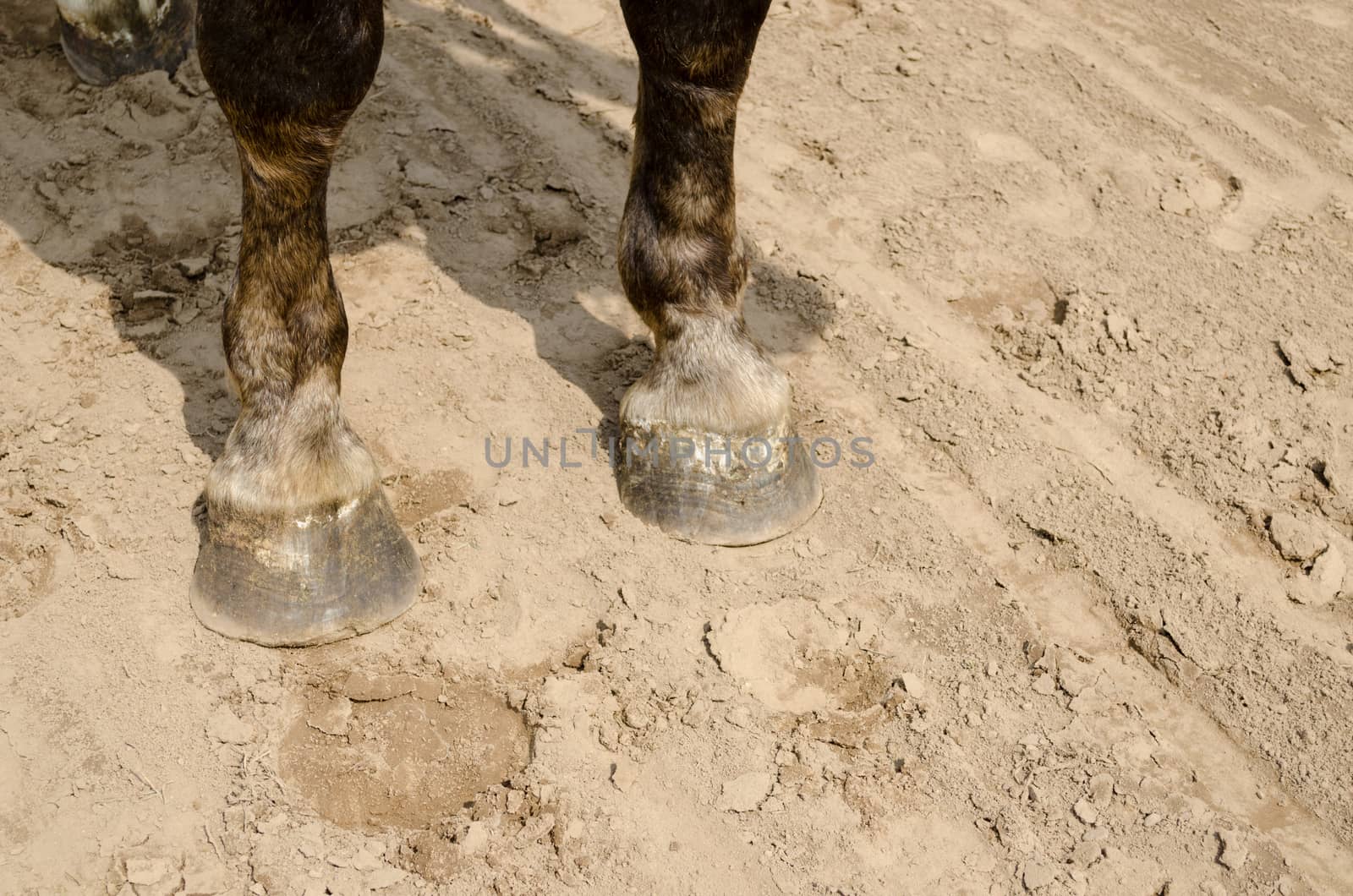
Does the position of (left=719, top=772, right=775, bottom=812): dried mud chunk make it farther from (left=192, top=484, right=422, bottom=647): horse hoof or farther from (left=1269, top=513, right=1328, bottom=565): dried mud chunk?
(left=1269, top=513, right=1328, bottom=565): dried mud chunk

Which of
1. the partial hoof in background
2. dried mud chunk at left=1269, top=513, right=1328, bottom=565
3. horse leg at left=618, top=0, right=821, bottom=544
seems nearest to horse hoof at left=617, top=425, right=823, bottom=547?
horse leg at left=618, top=0, right=821, bottom=544

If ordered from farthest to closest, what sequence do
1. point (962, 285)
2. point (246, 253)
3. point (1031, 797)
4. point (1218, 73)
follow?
point (1218, 73) → point (962, 285) → point (246, 253) → point (1031, 797)

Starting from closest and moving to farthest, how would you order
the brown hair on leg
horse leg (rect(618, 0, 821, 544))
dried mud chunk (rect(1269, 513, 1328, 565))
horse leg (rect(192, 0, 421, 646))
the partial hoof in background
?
the brown hair on leg, horse leg (rect(192, 0, 421, 646)), horse leg (rect(618, 0, 821, 544)), dried mud chunk (rect(1269, 513, 1328, 565)), the partial hoof in background

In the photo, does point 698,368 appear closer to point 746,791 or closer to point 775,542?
point 775,542

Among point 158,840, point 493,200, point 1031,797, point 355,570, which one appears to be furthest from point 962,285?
point 158,840

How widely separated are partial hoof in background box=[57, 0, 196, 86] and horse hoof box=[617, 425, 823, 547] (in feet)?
7.37

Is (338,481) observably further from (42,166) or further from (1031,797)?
(42,166)

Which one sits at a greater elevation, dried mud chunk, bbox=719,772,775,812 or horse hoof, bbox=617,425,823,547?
horse hoof, bbox=617,425,823,547

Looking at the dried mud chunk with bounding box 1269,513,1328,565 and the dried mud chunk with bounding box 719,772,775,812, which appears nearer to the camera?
the dried mud chunk with bounding box 719,772,775,812

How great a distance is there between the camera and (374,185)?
386 centimetres

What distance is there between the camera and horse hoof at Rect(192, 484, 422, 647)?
2643 millimetres

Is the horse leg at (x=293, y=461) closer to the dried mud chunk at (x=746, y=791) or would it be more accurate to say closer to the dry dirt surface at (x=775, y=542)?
the dry dirt surface at (x=775, y=542)

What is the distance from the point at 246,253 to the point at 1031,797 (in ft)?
6.09

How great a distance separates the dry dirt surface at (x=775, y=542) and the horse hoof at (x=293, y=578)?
56 millimetres
